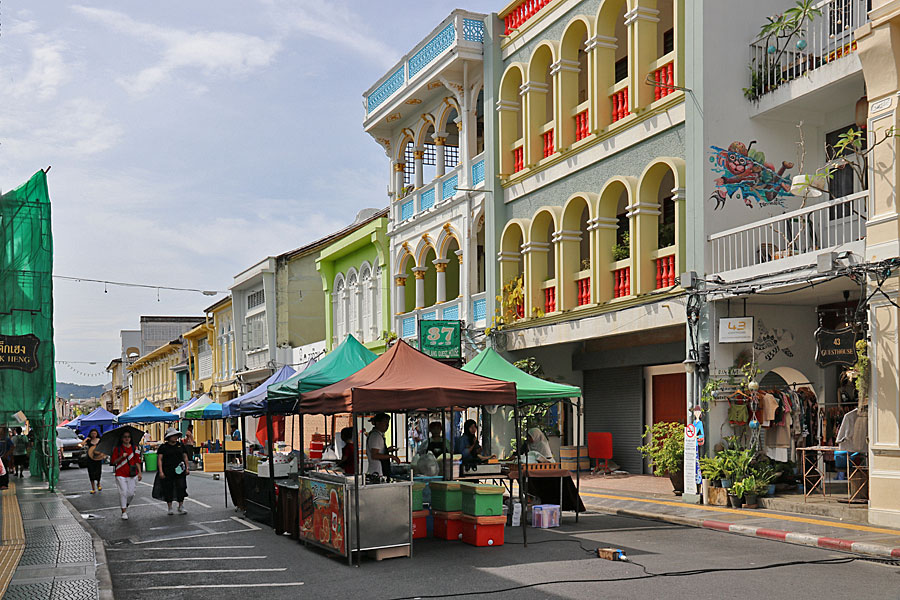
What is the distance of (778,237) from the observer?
16.1 m

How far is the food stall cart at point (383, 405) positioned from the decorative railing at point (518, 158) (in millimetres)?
10548

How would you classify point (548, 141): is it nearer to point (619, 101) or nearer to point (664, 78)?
point (619, 101)

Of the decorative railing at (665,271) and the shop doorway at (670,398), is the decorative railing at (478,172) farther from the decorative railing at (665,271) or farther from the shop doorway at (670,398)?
the decorative railing at (665,271)

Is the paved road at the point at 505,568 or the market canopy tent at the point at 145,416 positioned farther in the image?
the market canopy tent at the point at 145,416

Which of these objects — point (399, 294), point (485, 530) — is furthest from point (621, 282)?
point (399, 294)

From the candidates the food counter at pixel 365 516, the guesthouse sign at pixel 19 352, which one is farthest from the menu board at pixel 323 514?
the guesthouse sign at pixel 19 352

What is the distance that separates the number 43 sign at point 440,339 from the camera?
24281mm

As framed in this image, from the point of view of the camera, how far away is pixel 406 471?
1495 centimetres

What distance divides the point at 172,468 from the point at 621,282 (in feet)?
31.7

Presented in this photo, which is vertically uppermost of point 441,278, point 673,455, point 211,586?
point 441,278

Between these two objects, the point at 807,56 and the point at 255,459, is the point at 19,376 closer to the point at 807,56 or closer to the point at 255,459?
the point at 255,459

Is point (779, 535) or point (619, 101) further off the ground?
point (619, 101)

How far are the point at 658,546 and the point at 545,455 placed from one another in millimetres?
4714

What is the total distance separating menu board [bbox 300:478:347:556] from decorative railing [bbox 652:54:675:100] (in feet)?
32.4
